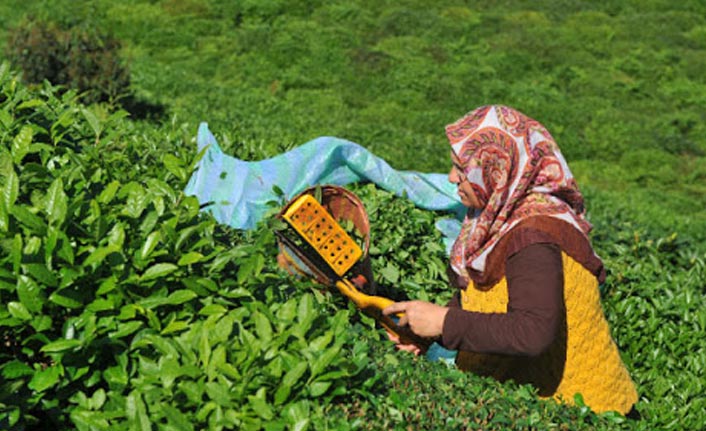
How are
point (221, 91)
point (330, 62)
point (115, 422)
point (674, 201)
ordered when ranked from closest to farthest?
1. point (115, 422)
2. point (674, 201)
3. point (221, 91)
4. point (330, 62)

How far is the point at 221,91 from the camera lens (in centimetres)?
1054

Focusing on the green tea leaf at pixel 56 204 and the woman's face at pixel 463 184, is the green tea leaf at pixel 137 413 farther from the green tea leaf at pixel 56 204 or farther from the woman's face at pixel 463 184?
the woman's face at pixel 463 184

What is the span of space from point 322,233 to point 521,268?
2.16 feet

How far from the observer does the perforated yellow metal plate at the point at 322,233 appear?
266 cm

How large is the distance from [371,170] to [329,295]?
1310 millimetres

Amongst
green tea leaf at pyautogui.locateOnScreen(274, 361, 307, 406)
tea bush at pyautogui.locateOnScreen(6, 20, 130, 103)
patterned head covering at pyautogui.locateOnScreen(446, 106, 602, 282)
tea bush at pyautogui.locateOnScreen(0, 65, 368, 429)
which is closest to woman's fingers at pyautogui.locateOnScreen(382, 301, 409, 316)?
patterned head covering at pyautogui.locateOnScreen(446, 106, 602, 282)

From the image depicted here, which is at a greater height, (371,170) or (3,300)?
(3,300)

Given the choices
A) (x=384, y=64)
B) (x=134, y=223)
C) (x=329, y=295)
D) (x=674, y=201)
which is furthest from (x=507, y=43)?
(x=134, y=223)

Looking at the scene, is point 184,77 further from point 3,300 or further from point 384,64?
point 3,300

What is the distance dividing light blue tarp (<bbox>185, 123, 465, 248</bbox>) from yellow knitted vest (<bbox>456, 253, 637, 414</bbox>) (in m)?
1.38

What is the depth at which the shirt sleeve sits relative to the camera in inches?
92.0

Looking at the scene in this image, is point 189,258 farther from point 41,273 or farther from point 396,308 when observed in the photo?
point 396,308

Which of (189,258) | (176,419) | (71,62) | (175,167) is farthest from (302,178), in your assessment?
(71,62)

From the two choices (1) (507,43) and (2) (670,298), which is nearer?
(2) (670,298)
